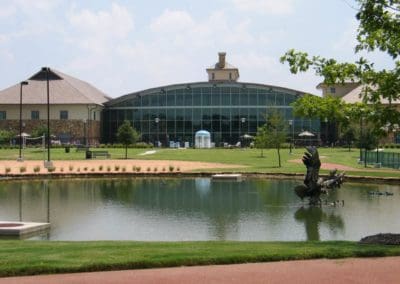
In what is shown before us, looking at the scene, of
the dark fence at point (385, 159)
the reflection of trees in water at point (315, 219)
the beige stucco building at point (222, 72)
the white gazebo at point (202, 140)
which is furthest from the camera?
the beige stucco building at point (222, 72)

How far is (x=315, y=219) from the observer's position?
19984 mm

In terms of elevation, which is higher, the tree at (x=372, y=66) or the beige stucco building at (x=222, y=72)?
the beige stucco building at (x=222, y=72)

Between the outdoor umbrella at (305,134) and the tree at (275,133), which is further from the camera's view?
the outdoor umbrella at (305,134)

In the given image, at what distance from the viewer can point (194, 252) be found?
1041 centimetres

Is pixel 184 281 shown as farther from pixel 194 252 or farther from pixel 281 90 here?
pixel 281 90

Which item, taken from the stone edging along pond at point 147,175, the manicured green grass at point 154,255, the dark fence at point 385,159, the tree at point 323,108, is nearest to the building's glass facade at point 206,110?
the dark fence at point 385,159

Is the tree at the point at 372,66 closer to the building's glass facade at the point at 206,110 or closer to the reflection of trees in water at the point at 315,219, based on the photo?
the reflection of trees in water at the point at 315,219

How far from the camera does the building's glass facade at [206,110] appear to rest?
8256 cm

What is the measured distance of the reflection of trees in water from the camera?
1764 cm

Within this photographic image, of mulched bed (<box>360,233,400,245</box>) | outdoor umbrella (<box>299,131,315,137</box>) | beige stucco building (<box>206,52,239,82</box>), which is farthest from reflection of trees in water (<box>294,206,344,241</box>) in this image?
beige stucco building (<box>206,52,239,82</box>)

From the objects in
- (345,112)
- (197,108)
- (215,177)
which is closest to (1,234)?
(345,112)

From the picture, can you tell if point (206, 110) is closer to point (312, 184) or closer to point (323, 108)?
point (312, 184)

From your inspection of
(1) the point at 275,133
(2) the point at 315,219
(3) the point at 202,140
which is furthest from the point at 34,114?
(2) the point at 315,219

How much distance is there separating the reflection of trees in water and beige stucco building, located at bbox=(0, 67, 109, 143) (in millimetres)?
63052
